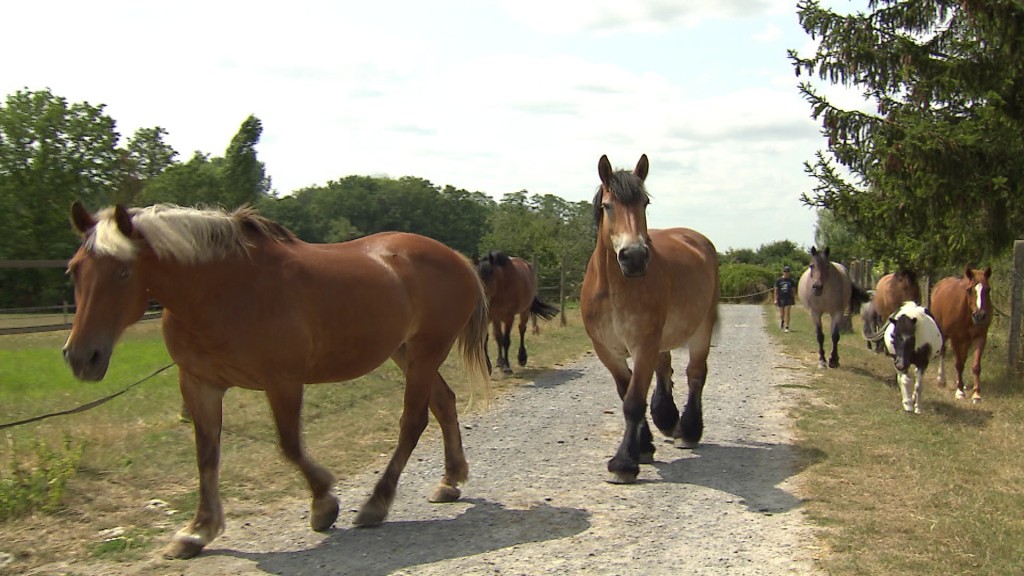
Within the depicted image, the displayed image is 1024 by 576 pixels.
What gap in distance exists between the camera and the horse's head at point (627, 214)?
18.6 ft

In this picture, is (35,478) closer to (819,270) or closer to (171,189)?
(819,270)

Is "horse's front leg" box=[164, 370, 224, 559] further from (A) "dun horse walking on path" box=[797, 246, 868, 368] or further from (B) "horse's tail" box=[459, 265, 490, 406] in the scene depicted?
(A) "dun horse walking on path" box=[797, 246, 868, 368]

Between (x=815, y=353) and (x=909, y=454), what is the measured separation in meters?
9.52

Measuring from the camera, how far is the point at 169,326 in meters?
4.57

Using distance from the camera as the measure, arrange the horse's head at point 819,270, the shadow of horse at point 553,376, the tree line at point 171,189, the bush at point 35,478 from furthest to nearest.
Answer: the tree line at point 171,189 < the horse's head at point 819,270 < the shadow of horse at point 553,376 < the bush at point 35,478

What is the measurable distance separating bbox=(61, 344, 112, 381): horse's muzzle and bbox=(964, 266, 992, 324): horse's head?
9465mm

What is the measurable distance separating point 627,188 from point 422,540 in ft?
9.30

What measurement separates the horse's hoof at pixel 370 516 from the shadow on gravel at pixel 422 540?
1.7 inches

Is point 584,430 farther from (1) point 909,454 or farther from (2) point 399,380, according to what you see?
(2) point 399,380

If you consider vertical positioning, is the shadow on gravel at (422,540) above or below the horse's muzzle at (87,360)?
below

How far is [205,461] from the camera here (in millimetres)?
4691

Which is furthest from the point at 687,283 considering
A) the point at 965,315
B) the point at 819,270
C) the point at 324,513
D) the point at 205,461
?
the point at 819,270

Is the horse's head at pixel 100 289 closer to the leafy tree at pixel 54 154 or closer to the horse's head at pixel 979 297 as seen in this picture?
the horse's head at pixel 979 297

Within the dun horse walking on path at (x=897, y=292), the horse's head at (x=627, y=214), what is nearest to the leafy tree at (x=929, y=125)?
the dun horse walking on path at (x=897, y=292)
